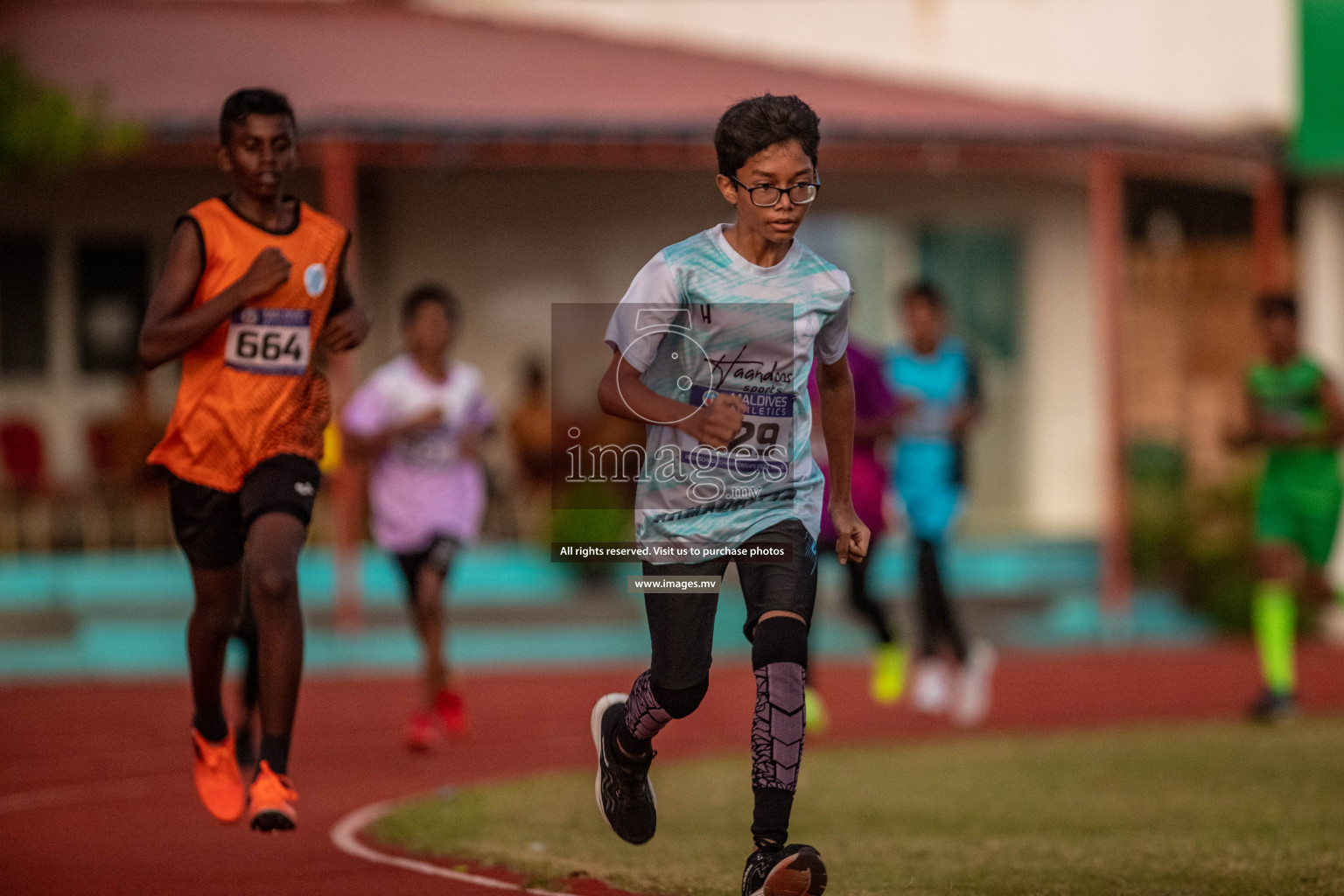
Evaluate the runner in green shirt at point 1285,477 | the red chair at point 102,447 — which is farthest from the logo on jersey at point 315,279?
the red chair at point 102,447

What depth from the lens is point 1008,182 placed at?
20.1 metres

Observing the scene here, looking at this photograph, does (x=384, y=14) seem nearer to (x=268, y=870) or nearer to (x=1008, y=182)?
(x=1008, y=182)

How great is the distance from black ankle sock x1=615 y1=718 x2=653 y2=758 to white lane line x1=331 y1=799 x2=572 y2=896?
0.51 meters

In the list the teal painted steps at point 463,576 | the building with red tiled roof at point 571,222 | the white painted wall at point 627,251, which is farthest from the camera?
Result: the white painted wall at point 627,251

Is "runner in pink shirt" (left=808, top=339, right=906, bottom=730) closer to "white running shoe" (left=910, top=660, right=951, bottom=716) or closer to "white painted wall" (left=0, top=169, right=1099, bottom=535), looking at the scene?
"white running shoe" (left=910, top=660, right=951, bottom=716)

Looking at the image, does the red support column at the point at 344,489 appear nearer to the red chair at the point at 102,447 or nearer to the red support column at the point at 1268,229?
the red chair at the point at 102,447

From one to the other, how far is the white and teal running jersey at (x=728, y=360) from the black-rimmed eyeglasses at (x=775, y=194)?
0.18 meters

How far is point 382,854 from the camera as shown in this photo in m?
6.96

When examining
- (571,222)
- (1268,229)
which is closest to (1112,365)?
(1268,229)

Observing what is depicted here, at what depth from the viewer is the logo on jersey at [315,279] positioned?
630 centimetres

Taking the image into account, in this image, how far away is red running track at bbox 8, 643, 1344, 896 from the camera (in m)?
6.70

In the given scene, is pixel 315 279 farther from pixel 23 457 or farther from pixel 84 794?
pixel 23 457

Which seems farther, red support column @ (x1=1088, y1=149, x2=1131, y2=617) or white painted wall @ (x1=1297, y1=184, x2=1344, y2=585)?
white painted wall @ (x1=1297, y1=184, x2=1344, y2=585)

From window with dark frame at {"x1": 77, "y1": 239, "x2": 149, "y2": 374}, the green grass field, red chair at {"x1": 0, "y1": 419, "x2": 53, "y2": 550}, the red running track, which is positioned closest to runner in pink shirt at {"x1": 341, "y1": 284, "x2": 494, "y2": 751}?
the red running track
